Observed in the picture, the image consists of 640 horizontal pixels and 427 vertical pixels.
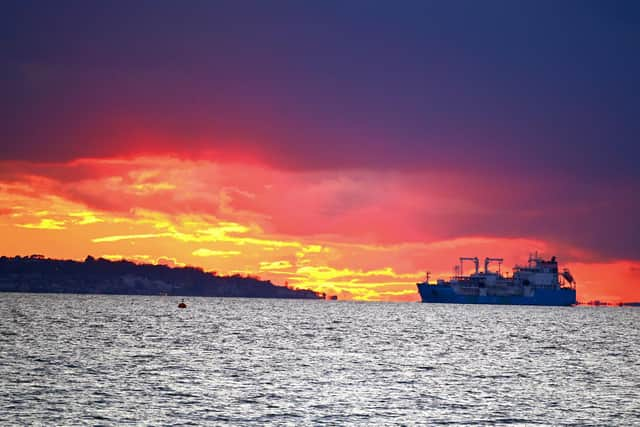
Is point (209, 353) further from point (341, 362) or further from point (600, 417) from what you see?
point (600, 417)

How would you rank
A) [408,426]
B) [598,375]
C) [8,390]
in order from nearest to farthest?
[408,426], [8,390], [598,375]

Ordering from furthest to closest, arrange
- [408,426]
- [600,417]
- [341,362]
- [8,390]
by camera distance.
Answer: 1. [341,362]
2. [8,390]
3. [600,417]
4. [408,426]

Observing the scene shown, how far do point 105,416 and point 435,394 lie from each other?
24679 millimetres

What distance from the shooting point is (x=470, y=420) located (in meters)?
52.3

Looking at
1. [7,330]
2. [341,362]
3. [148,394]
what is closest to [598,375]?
[341,362]

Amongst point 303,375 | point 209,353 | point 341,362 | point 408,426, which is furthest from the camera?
point 209,353

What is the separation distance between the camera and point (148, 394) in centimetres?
5944

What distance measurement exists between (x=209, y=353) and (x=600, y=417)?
48.3 metres

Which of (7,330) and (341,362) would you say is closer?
(341,362)

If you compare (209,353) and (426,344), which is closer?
(209,353)

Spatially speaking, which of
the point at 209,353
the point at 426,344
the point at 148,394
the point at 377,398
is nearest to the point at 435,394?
the point at 377,398

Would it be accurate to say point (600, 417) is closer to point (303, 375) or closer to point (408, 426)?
point (408, 426)

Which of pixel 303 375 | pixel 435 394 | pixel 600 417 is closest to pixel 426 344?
pixel 303 375

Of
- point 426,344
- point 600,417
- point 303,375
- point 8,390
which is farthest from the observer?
point 426,344
